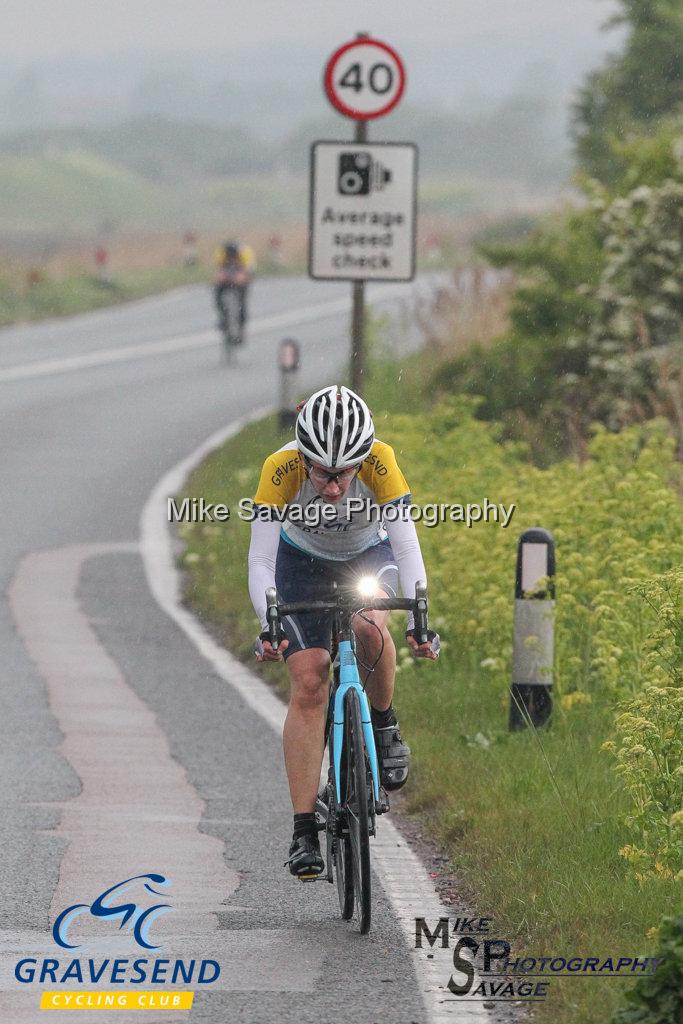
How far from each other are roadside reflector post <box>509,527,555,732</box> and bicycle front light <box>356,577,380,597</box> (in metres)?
2.68

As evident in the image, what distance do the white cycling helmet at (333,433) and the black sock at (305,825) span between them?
1243 mm

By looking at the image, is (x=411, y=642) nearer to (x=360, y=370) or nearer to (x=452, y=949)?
(x=452, y=949)

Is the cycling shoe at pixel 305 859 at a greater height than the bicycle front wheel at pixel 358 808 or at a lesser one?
lesser

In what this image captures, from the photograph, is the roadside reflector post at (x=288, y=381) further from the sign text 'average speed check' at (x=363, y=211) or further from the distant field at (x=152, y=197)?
the distant field at (x=152, y=197)

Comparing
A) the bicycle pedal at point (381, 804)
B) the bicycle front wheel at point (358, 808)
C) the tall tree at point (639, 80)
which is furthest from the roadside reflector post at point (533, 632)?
the tall tree at point (639, 80)

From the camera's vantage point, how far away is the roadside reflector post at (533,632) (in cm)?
902

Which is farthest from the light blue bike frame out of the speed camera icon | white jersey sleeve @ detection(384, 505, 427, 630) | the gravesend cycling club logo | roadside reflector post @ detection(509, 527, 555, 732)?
the speed camera icon

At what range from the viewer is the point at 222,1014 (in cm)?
534

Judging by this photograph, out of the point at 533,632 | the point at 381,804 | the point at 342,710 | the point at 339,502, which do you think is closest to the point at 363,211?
the point at 533,632

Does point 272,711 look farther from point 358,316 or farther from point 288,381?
Answer: point 288,381

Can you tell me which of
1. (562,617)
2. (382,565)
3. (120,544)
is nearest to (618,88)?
(120,544)

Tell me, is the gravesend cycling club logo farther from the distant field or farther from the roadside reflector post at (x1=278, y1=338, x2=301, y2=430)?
the distant field

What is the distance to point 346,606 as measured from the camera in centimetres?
638

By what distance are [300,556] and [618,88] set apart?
2580 cm
